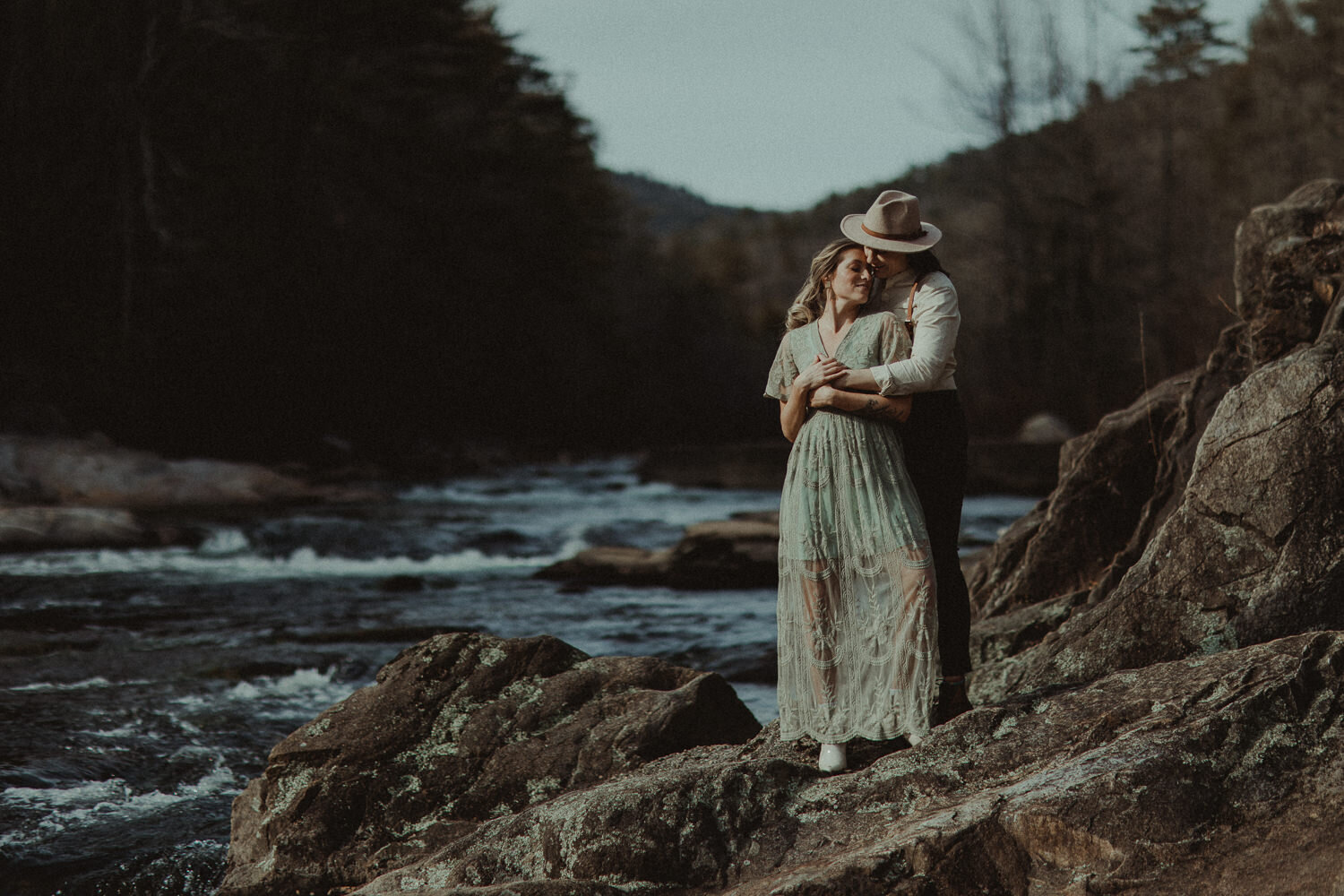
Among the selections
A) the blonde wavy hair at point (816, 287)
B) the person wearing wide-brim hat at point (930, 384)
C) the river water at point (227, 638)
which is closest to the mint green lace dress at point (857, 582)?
the person wearing wide-brim hat at point (930, 384)

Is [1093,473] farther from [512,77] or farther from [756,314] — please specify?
[756,314]

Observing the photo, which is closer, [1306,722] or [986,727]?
[1306,722]

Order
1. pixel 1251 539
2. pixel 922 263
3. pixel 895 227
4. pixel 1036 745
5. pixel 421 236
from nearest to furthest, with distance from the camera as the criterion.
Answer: pixel 1036 745
pixel 895 227
pixel 922 263
pixel 1251 539
pixel 421 236

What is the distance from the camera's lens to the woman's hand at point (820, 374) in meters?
4.00

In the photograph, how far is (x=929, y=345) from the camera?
3.97 m

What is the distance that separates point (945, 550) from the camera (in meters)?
4.14

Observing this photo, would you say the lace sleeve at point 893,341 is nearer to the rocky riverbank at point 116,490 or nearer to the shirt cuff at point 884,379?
the shirt cuff at point 884,379

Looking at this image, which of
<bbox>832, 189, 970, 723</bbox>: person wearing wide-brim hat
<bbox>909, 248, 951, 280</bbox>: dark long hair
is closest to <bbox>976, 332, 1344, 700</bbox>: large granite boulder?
<bbox>832, 189, 970, 723</bbox>: person wearing wide-brim hat

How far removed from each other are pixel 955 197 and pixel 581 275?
1140 cm

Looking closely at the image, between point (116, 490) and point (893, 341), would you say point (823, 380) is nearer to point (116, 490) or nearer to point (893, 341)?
point (893, 341)

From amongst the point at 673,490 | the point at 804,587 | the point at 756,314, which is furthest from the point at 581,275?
the point at 804,587

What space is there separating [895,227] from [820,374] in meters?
0.57

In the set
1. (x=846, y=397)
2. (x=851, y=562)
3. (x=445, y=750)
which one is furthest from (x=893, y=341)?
(x=445, y=750)

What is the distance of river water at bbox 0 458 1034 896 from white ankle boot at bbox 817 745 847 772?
261 cm
